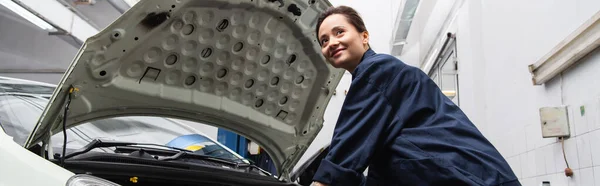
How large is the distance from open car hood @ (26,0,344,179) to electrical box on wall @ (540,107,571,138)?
1125 mm

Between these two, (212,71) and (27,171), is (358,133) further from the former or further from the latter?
(212,71)

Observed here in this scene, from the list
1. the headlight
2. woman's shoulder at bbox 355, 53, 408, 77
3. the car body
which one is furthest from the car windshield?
woman's shoulder at bbox 355, 53, 408, 77

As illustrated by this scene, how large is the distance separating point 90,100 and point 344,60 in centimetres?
A: 97

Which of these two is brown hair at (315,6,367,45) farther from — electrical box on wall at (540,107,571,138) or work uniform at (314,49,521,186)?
electrical box on wall at (540,107,571,138)

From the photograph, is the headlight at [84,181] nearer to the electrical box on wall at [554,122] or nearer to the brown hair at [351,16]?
the brown hair at [351,16]

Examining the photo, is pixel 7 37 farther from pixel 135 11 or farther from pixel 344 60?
pixel 344 60

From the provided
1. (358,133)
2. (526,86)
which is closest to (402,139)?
(358,133)

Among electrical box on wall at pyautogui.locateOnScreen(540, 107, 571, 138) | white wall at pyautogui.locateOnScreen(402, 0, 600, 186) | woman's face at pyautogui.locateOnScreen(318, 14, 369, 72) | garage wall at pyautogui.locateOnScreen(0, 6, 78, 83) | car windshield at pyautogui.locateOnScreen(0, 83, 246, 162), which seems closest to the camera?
woman's face at pyautogui.locateOnScreen(318, 14, 369, 72)

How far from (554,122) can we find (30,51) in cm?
673

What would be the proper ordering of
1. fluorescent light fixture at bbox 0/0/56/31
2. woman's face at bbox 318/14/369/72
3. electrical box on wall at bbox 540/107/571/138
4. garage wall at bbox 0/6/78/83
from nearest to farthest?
Answer: woman's face at bbox 318/14/369/72
electrical box on wall at bbox 540/107/571/138
fluorescent light fixture at bbox 0/0/56/31
garage wall at bbox 0/6/78/83

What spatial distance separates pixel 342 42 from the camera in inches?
50.6

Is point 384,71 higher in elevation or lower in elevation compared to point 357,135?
higher

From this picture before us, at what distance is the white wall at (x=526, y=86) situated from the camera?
208cm

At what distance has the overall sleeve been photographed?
41.4 inches
